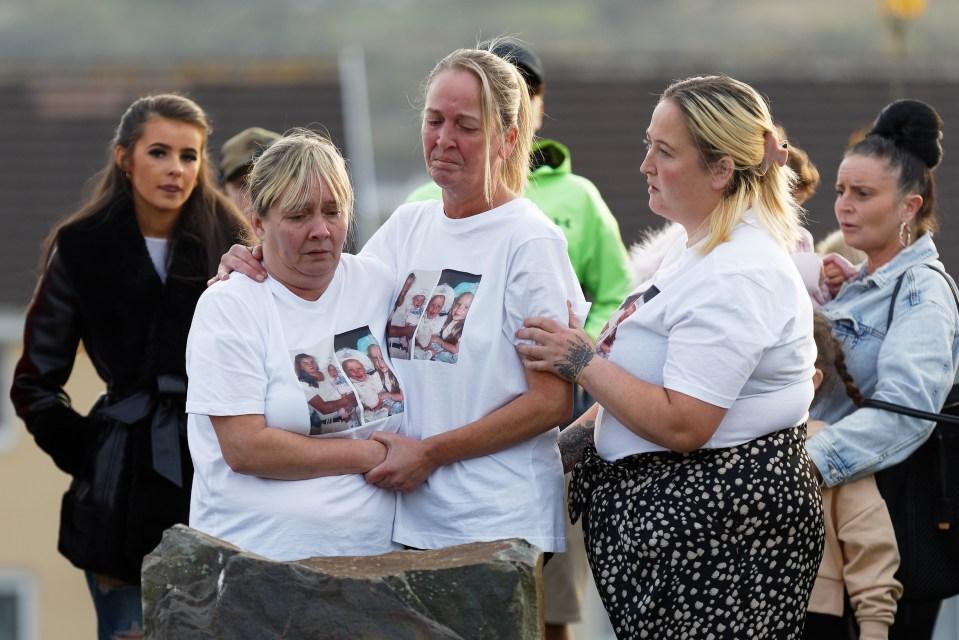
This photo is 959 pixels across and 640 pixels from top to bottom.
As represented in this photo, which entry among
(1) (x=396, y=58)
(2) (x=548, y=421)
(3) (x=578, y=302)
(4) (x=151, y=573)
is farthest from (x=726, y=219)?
(1) (x=396, y=58)

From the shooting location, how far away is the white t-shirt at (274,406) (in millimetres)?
3035

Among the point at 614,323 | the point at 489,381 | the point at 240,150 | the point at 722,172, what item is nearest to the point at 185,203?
the point at 240,150

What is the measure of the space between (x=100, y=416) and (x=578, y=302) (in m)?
1.63

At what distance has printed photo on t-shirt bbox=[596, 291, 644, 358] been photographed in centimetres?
322

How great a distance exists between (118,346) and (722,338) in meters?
1.90

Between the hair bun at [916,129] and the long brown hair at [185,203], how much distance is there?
196 centimetres

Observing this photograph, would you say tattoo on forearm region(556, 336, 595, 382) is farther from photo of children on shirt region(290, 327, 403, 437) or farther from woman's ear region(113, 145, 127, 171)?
woman's ear region(113, 145, 127, 171)

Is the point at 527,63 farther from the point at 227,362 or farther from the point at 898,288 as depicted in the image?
the point at 227,362

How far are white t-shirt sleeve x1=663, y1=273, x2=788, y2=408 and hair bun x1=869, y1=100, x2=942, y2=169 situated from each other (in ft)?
3.73

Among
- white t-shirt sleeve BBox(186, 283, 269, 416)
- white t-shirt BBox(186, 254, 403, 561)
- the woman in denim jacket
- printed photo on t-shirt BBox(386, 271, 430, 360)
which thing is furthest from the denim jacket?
white t-shirt sleeve BBox(186, 283, 269, 416)

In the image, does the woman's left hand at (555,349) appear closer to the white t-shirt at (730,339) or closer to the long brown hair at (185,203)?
the white t-shirt at (730,339)

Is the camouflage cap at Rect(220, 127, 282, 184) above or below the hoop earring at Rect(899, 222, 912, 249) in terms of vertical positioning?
above

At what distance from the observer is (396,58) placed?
2875 centimetres

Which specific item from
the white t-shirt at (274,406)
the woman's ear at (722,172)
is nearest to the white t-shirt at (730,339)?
the woman's ear at (722,172)
